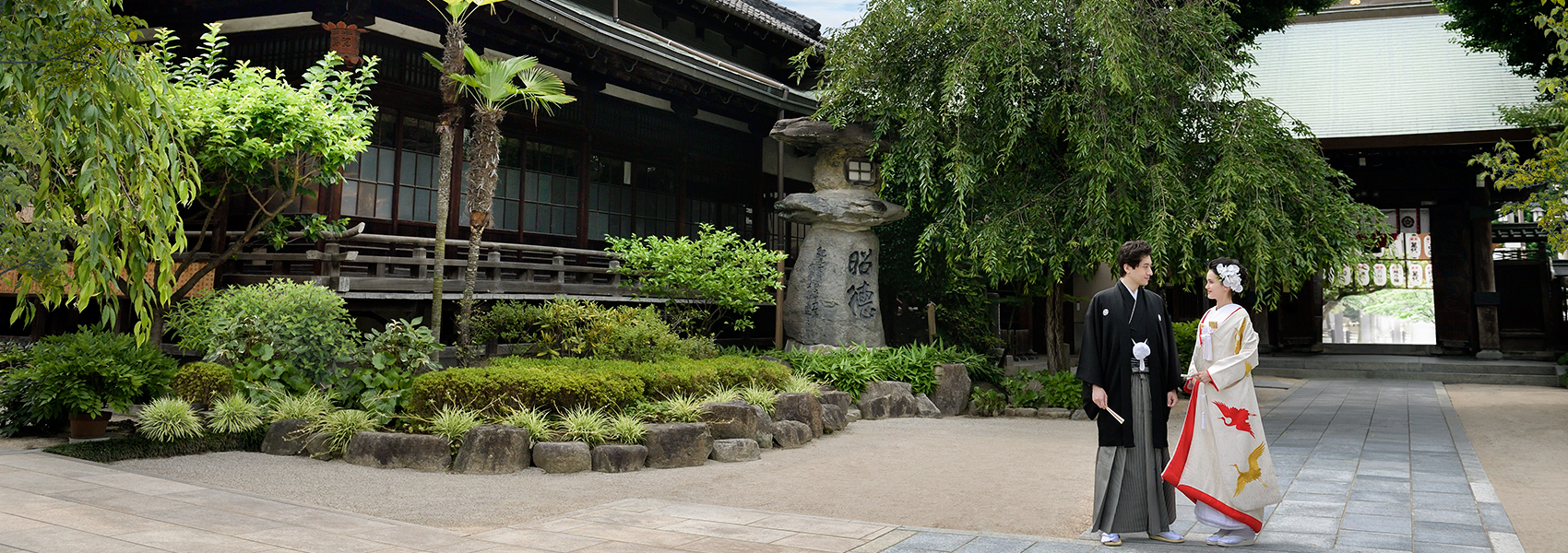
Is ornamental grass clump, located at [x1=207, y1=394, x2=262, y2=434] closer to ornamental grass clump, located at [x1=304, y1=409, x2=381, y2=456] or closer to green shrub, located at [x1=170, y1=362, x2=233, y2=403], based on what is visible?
green shrub, located at [x1=170, y1=362, x2=233, y2=403]

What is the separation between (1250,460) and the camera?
494cm

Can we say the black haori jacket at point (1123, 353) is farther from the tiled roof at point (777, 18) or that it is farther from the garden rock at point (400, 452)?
the tiled roof at point (777, 18)

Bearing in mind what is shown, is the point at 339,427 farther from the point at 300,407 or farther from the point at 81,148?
the point at 81,148

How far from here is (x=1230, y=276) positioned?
16.5 feet

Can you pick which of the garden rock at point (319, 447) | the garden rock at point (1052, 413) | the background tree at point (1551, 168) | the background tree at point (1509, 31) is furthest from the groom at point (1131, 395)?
the background tree at point (1509, 31)

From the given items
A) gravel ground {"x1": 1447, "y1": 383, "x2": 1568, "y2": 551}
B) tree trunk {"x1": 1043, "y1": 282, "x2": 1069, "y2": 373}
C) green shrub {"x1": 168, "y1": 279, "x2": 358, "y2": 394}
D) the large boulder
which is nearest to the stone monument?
tree trunk {"x1": 1043, "y1": 282, "x2": 1069, "y2": 373}

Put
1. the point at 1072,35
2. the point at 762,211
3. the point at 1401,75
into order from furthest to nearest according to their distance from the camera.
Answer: the point at 1401,75 → the point at 762,211 → the point at 1072,35

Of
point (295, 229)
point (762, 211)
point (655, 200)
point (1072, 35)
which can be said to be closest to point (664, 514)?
point (295, 229)

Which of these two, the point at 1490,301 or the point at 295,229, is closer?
the point at 295,229

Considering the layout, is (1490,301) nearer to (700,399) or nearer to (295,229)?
(700,399)

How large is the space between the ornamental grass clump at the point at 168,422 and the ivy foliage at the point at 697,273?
5.52m

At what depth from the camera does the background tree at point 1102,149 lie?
1020 cm

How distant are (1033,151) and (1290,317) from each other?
1363 cm

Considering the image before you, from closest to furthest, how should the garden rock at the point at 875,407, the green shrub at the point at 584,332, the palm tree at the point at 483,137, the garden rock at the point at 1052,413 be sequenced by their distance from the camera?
1. the palm tree at the point at 483,137
2. the green shrub at the point at 584,332
3. the garden rock at the point at 875,407
4. the garden rock at the point at 1052,413
